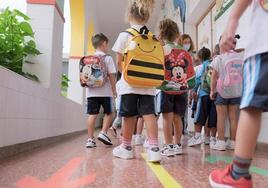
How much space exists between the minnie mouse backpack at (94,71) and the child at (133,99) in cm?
90

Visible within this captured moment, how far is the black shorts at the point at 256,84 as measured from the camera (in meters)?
1.10

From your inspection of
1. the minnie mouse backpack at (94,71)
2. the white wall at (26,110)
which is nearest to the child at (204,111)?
the minnie mouse backpack at (94,71)

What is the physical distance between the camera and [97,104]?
3738 millimetres

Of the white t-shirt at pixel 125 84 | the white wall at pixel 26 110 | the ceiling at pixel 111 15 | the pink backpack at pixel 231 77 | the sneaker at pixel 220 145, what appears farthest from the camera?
the ceiling at pixel 111 15

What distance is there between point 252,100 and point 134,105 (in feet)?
5.15

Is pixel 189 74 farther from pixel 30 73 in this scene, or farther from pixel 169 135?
pixel 30 73

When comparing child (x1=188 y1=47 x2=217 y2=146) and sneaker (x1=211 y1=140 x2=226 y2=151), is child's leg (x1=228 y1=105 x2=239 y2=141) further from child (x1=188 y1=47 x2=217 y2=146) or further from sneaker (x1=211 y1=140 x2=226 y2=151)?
child (x1=188 y1=47 x2=217 y2=146)

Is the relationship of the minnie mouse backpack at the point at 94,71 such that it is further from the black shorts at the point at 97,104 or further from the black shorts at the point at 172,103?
the black shorts at the point at 172,103

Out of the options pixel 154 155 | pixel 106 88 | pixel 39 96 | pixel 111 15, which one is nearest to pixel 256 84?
pixel 154 155

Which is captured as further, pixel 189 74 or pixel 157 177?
pixel 189 74

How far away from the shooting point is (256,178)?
5.90 ft

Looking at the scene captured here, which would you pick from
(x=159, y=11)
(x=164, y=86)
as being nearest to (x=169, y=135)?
(x=164, y=86)

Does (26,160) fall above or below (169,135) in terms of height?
below

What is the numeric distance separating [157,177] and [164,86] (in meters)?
1.18
